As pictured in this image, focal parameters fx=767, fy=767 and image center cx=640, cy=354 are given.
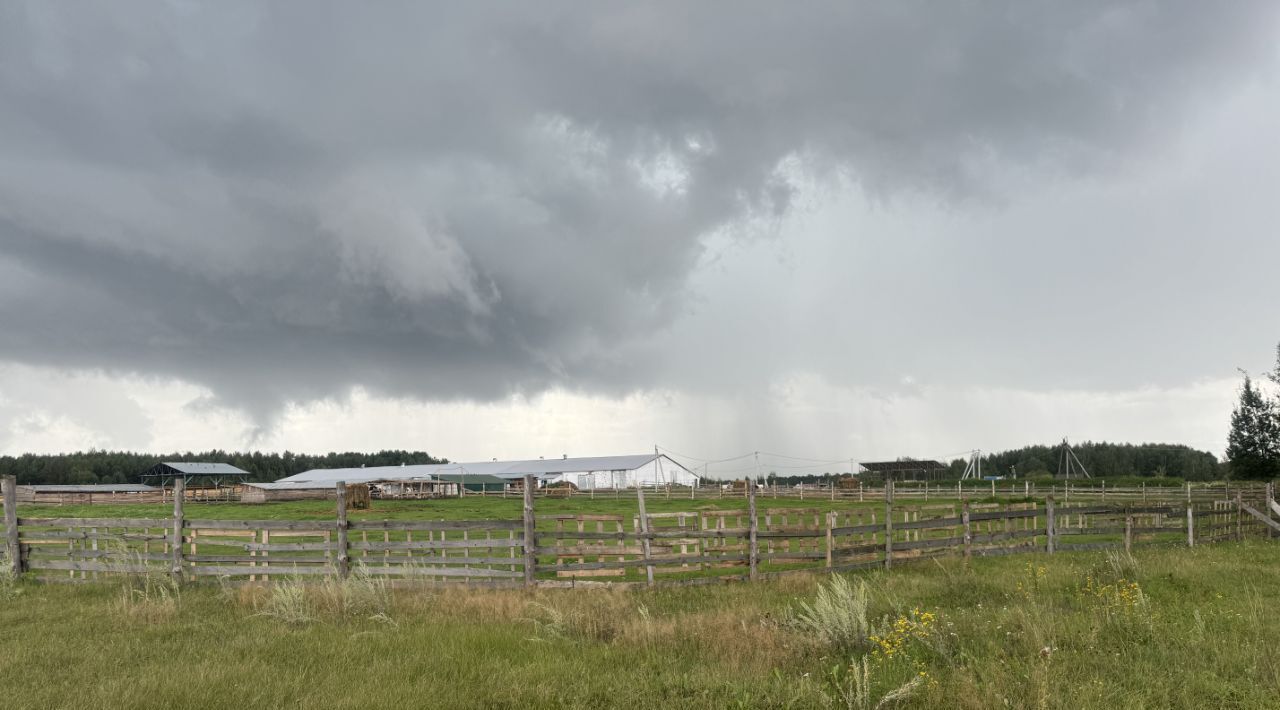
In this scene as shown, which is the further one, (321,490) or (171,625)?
(321,490)

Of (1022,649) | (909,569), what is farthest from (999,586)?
(1022,649)

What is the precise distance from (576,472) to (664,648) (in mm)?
76412

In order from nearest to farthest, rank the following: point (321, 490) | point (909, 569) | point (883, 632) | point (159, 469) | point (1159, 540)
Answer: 1. point (883, 632)
2. point (909, 569)
3. point (1159, 540)
4. point (321, 490)
5. point (159, 469)

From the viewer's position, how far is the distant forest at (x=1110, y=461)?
383ft

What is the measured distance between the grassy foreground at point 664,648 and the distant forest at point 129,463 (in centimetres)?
12927

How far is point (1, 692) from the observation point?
8.16m

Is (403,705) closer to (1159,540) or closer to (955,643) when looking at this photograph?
(955,643)

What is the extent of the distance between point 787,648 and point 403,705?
4376 mm

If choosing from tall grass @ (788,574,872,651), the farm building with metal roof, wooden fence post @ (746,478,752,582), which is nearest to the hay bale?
the farm building with metal roof

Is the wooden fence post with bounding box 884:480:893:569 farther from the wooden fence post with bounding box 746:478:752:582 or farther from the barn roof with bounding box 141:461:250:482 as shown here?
the barn roof with bounding box 141:461:250:482

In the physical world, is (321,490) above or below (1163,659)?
below

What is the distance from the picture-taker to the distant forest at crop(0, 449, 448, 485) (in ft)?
436

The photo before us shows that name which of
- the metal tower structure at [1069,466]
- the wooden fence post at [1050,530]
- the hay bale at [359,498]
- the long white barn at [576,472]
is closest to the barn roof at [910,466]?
the metal tower structure at [1069,466]

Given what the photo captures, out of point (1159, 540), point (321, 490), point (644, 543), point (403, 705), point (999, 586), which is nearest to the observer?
point (403, 705)
